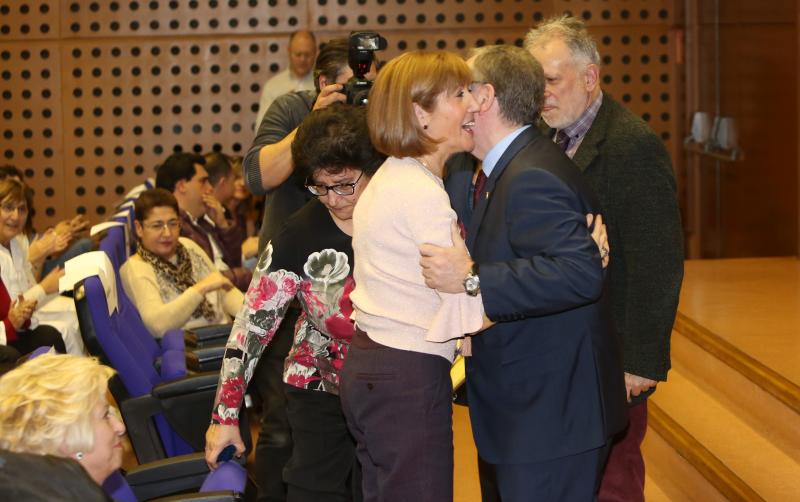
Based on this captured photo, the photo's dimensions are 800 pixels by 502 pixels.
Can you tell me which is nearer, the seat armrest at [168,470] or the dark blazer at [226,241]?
the seat armrest at [168,470]

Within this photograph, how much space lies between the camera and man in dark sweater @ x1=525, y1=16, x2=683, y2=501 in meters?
2.71

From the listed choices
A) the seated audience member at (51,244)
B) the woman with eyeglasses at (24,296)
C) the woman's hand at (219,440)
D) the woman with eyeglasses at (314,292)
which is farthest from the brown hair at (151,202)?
the woman's hand at (219,440)

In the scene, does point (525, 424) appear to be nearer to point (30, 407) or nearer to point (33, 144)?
point (30, 407)

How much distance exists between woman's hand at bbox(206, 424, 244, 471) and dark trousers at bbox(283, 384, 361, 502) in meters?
0.23

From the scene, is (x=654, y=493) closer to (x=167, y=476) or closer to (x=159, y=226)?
(x=167, y=476)

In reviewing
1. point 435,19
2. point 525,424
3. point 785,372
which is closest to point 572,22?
point 525,424

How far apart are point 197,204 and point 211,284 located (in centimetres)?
110

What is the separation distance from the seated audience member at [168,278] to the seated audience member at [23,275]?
600mm

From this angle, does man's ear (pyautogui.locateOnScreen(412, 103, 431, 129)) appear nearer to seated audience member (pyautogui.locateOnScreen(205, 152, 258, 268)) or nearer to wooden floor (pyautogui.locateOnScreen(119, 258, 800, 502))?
wooden floor (pyautogui.locateOnScreen(119, 258, 800, 502))

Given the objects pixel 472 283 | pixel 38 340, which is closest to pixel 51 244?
pixel 38 340

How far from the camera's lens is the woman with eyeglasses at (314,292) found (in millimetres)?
2561

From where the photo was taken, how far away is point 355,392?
2236mm

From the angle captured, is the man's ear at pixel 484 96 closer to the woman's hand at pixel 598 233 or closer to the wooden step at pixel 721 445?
the woman's hand at pixel 598 233

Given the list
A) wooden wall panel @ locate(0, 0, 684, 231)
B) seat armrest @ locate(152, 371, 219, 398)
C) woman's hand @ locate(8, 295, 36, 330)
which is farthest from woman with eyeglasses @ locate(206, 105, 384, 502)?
wooden wall panel @ locate(0, 0, 684, 231)
